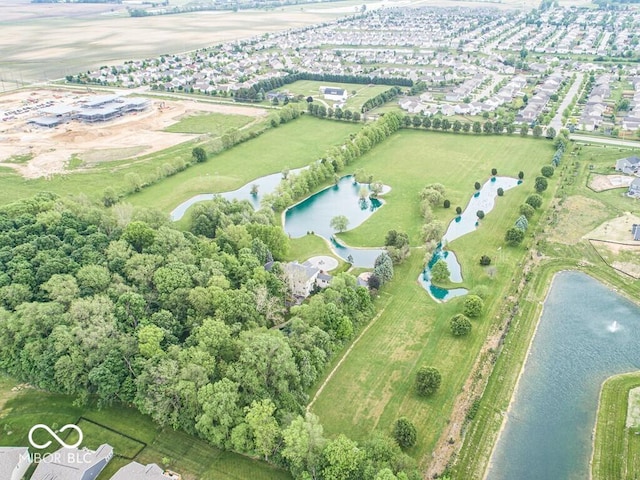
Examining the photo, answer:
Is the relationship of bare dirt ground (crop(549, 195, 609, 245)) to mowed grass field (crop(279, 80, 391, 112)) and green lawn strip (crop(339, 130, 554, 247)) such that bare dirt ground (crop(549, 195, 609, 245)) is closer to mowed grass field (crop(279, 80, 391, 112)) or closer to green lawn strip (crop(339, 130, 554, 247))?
green lawn strip (crop(339, 130, 554, 247))

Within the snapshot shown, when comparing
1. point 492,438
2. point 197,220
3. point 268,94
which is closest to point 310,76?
point 268,94

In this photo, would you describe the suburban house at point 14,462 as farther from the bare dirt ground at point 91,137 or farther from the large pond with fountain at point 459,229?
the bare dirt ground at point 91,137

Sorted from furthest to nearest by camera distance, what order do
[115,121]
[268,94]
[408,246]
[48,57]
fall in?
[48,57] → [268,94] → [115,121] → [408,246]

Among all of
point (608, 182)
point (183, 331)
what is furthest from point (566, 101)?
point (183, 331)

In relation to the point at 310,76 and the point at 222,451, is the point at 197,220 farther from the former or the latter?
the point at 310,76

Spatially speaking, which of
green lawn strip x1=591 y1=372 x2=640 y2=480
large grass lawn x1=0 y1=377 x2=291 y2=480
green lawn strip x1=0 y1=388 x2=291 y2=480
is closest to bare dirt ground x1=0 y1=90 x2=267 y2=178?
large grass lawn x1=0 y1=377 x2=291 y2=480

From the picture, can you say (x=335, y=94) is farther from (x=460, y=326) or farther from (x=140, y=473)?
(x=140, y=473)
